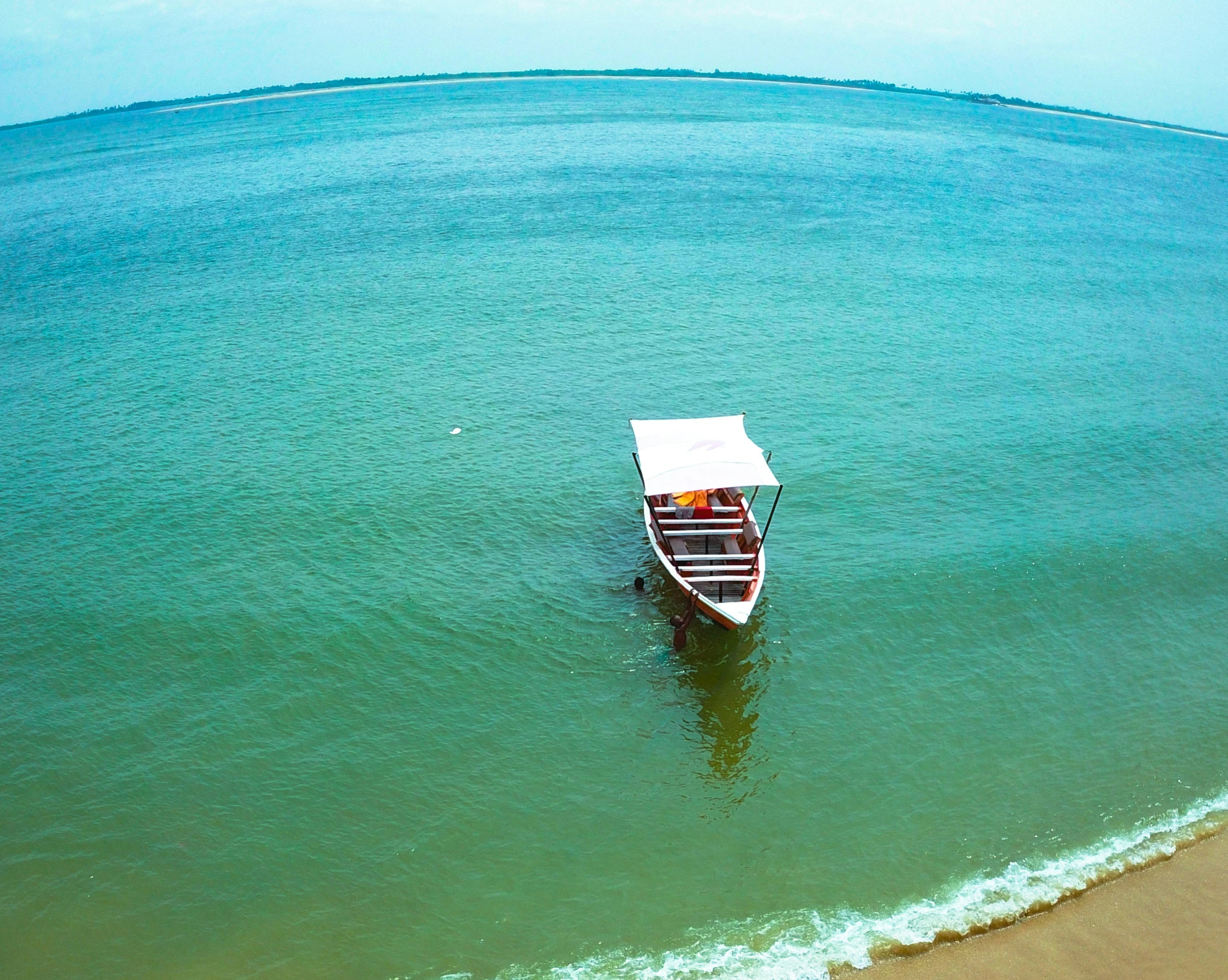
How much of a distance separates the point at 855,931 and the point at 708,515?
48.3 ft

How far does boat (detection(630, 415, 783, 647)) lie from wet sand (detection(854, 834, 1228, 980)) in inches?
386

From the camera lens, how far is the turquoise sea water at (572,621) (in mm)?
19438

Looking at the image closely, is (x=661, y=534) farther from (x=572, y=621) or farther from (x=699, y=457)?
(x=572, y=621)

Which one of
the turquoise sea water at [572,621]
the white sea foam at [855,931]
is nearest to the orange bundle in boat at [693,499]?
the turquoise sea water at [572,621]

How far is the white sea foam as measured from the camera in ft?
57.8

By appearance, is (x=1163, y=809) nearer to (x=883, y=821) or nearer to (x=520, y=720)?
(x=883, y=821)

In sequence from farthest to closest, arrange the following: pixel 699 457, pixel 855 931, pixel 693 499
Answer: pixel 693 499 < pixel 699 457 < pixel 855 931

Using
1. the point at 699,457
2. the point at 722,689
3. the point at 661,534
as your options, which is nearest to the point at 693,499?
the point at 699,457

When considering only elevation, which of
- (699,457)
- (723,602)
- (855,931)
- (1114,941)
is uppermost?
(699,457)

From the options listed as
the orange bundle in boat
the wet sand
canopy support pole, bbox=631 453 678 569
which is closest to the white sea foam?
the wet sand

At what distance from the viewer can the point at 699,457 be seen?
2933 centimetres

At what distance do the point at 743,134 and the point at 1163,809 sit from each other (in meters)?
131

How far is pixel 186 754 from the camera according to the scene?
912 inches

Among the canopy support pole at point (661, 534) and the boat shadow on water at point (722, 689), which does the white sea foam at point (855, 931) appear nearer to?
the boat shadow on water at point (722, 689)
